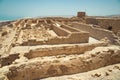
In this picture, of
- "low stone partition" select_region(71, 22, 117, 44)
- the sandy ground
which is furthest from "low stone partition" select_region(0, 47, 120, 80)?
"low stone partition" select_region(71, 22, 117, 44)

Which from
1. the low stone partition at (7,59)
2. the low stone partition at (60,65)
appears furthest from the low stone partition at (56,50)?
the low stone partition at (60,65)

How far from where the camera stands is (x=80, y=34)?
45.5 ft

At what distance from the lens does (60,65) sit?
23.9 feet

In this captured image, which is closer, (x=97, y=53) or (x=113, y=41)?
(x=97, y=53)

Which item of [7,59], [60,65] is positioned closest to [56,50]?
[7,59]

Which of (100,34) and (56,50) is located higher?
(100,34)

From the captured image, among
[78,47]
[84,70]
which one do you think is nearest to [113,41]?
[78,47]

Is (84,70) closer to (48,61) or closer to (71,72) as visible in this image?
(71,72)

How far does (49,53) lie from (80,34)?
4.27 metres

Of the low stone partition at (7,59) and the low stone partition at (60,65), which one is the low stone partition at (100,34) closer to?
the low stone partition at (60,65)

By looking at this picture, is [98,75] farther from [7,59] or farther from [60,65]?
[7,59]

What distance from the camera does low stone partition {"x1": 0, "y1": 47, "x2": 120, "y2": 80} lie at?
6668mm

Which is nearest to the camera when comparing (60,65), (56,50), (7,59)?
(60,65)

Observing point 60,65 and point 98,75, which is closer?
point 98,75
